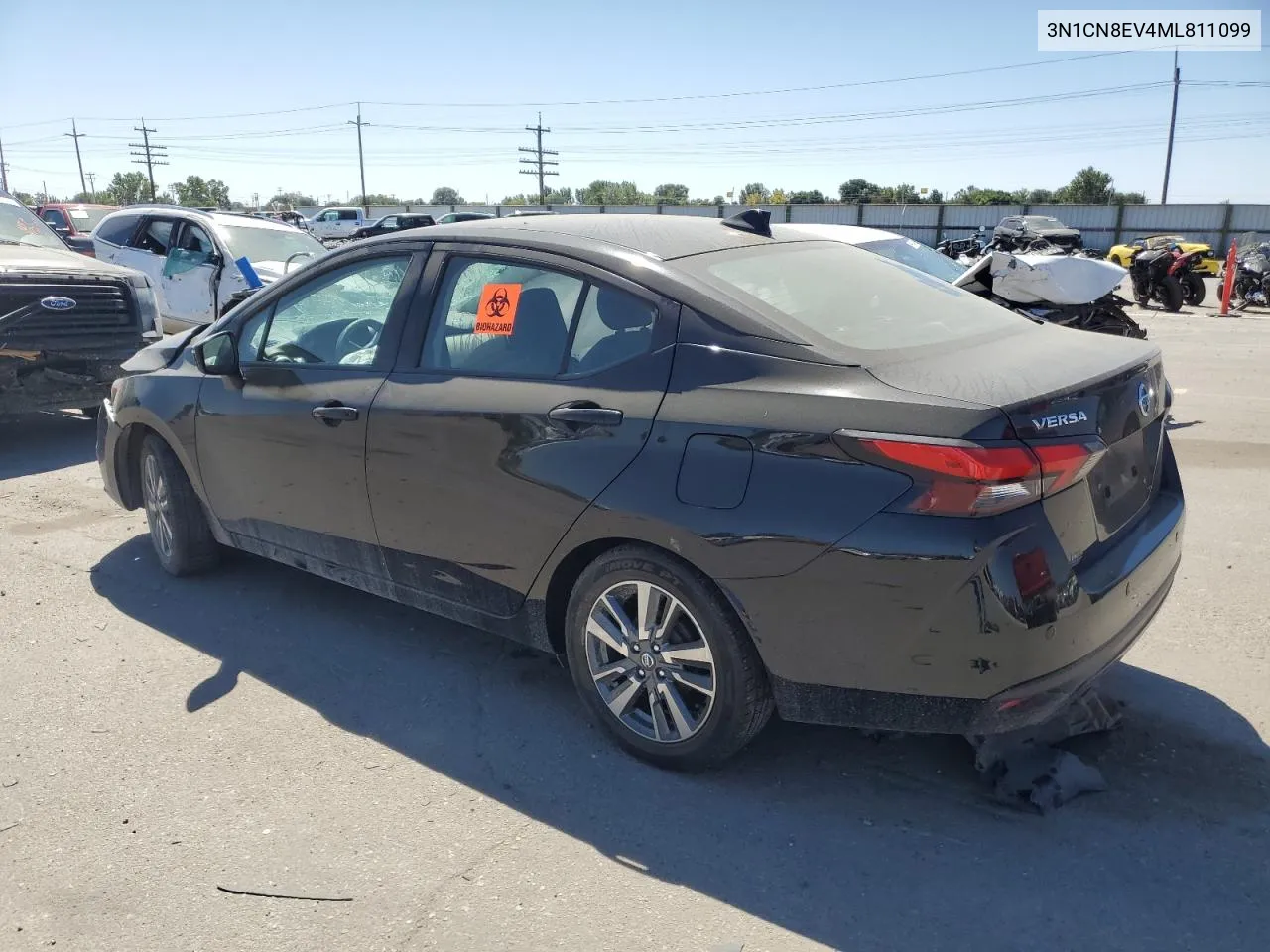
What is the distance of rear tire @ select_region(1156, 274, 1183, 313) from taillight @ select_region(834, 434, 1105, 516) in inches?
661

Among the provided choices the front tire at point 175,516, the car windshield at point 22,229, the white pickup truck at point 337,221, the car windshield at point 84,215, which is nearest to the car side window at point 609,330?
the front tire at point 175,516

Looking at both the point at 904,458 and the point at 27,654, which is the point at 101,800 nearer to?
the point at 27,654

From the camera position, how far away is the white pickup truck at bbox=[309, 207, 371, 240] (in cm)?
4562

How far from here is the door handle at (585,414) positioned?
3156 millimetres

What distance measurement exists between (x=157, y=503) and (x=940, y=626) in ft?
13.1

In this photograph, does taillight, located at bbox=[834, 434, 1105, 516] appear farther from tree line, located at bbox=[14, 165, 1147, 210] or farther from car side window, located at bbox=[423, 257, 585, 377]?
tree line, located at bbox=[14, 165, 1147, 210]

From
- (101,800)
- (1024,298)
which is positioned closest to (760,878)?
(101,800)

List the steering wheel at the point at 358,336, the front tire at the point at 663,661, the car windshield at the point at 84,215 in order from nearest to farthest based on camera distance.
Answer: the front tire at the point at 663,661, the steering wheel at the point at 358,336, the car windshield at the point at 84,215

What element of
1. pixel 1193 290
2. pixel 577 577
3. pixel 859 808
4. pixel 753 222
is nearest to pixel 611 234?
pixel 753 222

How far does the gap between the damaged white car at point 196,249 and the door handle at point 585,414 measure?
9.06 m

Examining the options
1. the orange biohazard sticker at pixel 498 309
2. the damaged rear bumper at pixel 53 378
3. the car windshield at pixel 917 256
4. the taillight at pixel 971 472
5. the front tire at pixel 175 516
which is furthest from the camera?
the car windshield at pixel 917 256

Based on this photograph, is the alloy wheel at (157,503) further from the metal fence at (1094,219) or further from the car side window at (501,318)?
the metal fence at (1094,219)

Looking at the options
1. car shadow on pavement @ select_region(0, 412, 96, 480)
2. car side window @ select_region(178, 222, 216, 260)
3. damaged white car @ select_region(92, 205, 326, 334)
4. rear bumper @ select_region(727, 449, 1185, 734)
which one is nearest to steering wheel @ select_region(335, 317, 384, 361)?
rear bumper @ select_region(727, 449, 1185, 734)

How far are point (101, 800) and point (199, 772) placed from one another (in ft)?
0.96
